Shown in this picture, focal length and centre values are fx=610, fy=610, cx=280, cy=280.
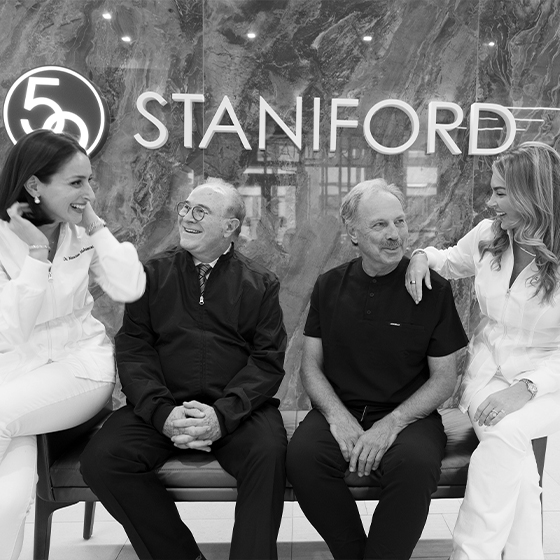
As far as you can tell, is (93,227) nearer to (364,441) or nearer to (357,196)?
(357,196)

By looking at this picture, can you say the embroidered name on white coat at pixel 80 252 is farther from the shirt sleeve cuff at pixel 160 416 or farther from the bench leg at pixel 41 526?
the bench leg at pixel 41 526

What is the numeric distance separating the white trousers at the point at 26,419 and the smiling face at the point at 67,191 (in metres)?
0.57

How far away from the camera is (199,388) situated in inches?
94.1

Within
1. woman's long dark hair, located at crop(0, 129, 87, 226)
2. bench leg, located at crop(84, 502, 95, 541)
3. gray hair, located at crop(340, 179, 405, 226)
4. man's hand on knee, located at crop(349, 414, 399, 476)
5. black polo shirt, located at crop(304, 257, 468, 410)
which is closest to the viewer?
man's hand on knee, located at crop(349, 414, 399, 476)

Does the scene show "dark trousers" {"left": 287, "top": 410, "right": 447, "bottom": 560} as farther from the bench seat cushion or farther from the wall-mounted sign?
the wall-mounted sign

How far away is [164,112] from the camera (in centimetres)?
423

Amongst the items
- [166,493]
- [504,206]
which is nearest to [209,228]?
[166,493]

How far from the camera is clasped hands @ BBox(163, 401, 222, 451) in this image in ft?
7.15

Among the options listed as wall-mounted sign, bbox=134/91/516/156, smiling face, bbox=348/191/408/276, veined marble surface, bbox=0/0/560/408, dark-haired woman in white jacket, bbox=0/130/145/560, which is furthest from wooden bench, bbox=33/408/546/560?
wall-mounted sign, bbox=134/91/516/156

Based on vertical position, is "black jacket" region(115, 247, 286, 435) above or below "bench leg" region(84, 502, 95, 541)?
above

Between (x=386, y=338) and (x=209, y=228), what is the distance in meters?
0.84

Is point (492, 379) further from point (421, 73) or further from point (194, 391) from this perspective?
point (421, 73)

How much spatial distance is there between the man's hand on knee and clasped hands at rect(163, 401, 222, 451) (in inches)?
19.6

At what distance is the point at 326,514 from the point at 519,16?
365cm
